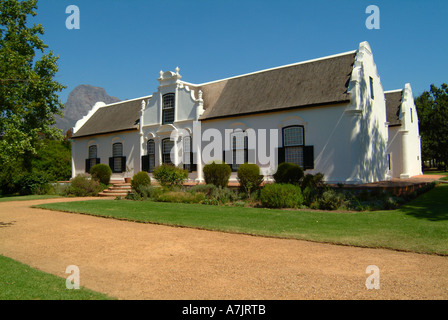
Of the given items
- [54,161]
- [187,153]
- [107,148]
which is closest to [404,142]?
[187,153]

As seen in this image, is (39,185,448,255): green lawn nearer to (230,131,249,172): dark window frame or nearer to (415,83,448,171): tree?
(230,131,249,172): dark window frame

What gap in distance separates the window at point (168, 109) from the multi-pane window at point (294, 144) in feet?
28.4

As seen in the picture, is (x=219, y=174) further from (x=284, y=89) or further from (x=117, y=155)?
(x=117, y=155)

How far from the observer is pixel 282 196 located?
516 inches

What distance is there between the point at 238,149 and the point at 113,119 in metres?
13.3

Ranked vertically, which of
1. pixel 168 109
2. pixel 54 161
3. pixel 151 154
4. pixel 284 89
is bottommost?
pixel 54 161

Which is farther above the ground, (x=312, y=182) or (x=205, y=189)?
(x=312, y=182)

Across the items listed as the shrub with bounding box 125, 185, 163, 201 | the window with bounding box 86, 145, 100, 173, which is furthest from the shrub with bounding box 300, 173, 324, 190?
the window with bounding box 86, 145, 100, 173

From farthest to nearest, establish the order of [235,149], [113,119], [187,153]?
1. [113,119]
2. [187,153]
3. [235,149]

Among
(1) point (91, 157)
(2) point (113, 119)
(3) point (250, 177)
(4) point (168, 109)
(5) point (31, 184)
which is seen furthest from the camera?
(1) point (91, 157)

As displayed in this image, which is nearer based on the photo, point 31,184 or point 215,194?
point 215,194

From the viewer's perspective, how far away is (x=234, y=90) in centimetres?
2142

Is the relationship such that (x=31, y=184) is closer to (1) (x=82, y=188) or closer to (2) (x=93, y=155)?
(1) (x=82, y=188)
